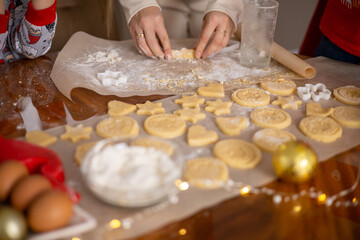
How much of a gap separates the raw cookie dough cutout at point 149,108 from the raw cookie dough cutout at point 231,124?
0.67 ft

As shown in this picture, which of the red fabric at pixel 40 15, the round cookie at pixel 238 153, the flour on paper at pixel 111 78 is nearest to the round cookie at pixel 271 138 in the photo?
the round cookie at pixel 238 153

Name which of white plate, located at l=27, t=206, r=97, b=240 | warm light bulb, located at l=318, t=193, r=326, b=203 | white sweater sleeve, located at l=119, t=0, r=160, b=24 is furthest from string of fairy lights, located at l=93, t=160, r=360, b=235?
white sweater sleeve, located at l=119, t=0, r=160, b=24

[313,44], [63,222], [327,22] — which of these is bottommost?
[313,44]

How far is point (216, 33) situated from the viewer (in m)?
1.65

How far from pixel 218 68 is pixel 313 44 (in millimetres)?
923

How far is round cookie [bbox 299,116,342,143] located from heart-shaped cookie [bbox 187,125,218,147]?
0.95ft

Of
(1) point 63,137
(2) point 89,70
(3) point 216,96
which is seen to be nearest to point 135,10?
(2) point 89,70

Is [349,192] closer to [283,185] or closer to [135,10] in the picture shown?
[283,185]

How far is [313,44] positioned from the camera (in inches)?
85.2

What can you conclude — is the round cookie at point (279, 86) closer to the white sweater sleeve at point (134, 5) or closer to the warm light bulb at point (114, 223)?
the white sweater sleeve at point (134, 5)

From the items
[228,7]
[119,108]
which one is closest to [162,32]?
[228,7]

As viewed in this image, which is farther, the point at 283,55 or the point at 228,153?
the point at 283,55

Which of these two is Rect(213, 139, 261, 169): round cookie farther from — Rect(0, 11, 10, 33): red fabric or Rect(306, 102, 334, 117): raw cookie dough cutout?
Rect(0, 11, 10, 33): red fabric

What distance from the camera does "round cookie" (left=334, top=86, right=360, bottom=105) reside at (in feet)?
4.19
